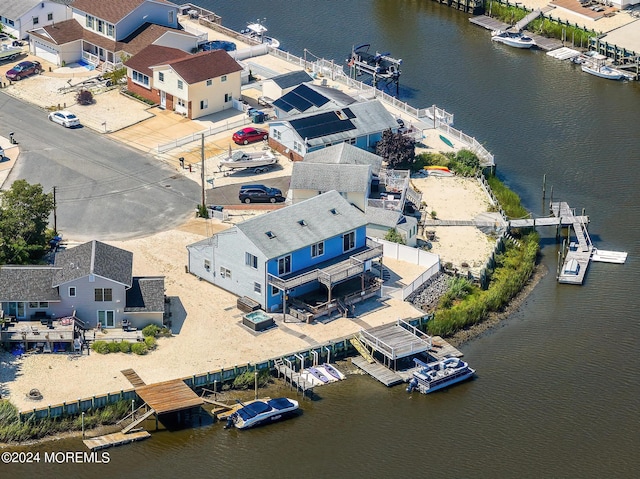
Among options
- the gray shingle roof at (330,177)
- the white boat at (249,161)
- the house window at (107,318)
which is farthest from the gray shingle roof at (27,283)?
the white boat at (249,161)

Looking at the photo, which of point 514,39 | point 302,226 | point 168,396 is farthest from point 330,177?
point 514,39

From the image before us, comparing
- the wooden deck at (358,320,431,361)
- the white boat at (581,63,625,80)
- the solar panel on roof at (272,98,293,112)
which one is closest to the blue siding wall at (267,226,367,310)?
the wooden deck at (358,320,431,361)

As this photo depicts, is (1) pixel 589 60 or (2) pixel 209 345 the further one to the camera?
(1) pixel 589 60

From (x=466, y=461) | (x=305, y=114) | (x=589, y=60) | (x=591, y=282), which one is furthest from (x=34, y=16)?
(x=466, y=461)

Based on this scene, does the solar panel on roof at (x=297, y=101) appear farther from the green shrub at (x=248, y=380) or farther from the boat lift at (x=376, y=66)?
the green shrub at (x=248, y=380)

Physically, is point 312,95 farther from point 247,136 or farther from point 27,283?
point 27,283

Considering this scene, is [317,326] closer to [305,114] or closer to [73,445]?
[73,445]
